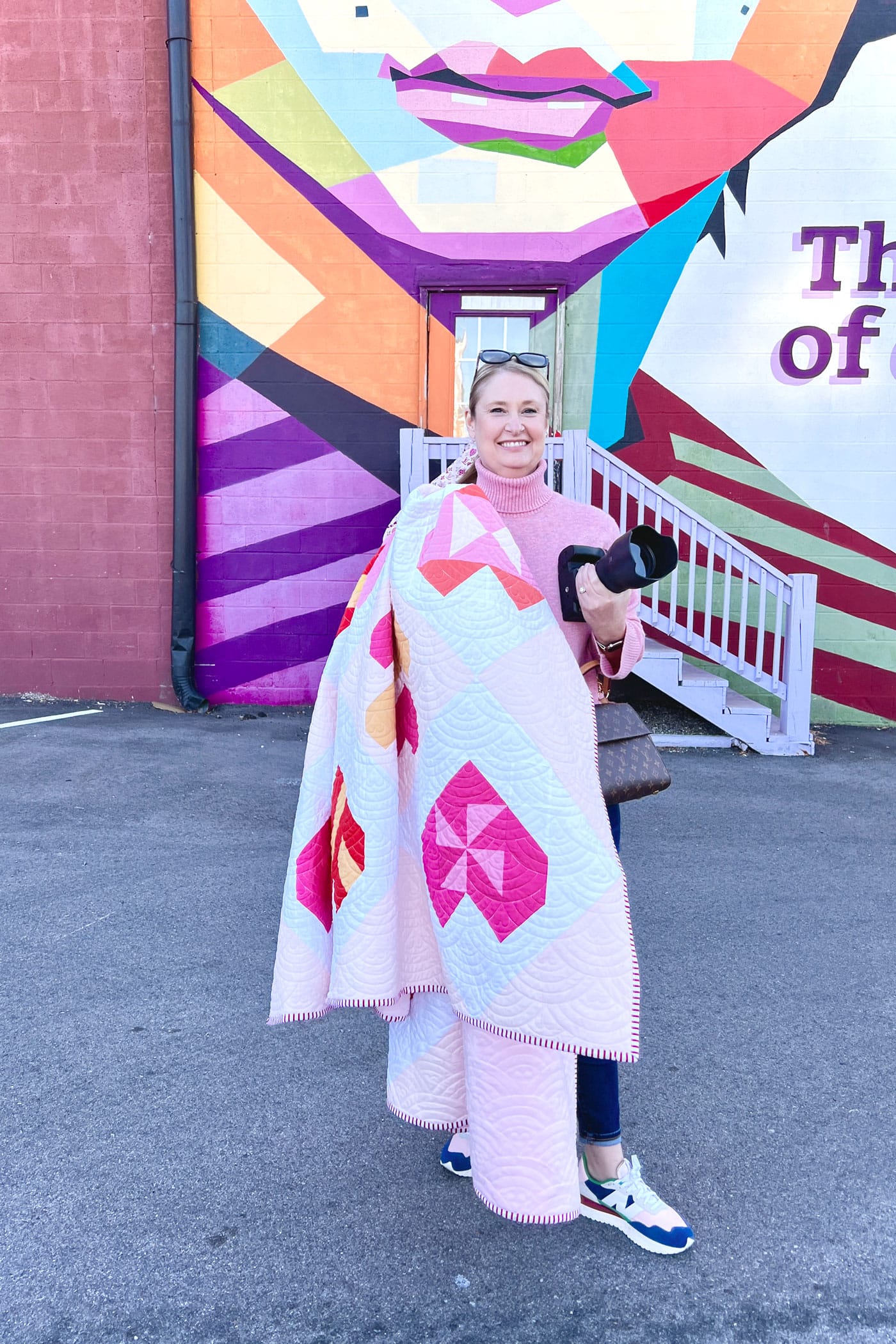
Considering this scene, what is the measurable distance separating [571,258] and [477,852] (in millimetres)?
6692

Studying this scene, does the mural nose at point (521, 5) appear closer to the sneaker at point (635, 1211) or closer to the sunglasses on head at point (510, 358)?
the sunglasses on head at point (510, 358)

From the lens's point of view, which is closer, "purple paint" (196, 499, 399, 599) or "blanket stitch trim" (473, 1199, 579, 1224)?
"blanket stitch trim" (473, 1199, 579, 1224)

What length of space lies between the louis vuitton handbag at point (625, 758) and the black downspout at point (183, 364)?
20.5 feet

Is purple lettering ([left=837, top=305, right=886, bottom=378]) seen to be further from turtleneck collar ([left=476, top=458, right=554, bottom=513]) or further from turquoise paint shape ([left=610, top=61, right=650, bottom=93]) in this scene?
turtleneck collar ([left=476, top=458, right=554, bottom=513])

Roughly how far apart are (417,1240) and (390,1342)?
0.27 m

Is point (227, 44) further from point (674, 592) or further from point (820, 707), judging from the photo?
point (820, 707)

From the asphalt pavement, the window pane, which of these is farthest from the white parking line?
the window pane

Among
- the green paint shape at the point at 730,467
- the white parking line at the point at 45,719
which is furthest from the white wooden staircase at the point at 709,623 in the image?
the white parking line at the point at 45,719

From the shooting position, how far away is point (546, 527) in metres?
1.85

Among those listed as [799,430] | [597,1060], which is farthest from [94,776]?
[799,430]

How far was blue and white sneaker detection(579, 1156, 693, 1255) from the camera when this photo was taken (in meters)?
1.88

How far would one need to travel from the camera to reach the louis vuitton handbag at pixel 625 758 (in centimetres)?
177

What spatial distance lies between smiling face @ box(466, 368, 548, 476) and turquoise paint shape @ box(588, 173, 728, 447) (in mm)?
5864

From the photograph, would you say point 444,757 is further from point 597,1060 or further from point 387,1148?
point 387,1148
